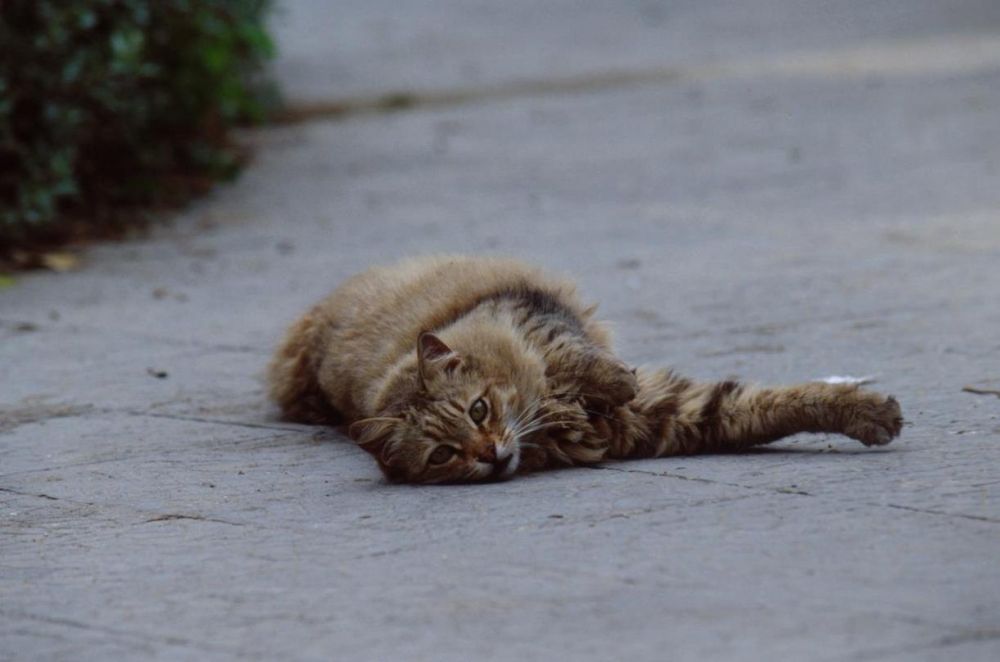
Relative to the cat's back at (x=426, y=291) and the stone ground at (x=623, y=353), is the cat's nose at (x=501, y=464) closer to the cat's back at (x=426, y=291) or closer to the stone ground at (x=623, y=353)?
the stone ground at (x=623, y=353)

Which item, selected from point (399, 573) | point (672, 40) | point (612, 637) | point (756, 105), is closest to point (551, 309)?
point (399, 573)

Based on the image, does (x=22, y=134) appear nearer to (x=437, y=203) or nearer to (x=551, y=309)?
(x=437, y=203)

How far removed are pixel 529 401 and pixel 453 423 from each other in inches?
11.4

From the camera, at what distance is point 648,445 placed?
5910mm

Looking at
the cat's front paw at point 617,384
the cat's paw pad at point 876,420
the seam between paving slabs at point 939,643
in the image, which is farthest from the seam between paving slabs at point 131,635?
the cat's paw pad at point 876,420

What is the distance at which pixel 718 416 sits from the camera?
586 centimetres

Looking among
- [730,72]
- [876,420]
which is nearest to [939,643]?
[876,420]

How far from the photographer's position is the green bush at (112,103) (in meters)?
10.7

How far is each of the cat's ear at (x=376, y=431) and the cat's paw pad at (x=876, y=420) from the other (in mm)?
1483

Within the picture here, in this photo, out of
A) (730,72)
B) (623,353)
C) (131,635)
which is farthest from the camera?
(730,72)

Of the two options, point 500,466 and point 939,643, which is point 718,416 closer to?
point 500,466

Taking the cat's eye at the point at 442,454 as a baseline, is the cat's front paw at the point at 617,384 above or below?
above

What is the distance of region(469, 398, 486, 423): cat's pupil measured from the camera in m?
5.61

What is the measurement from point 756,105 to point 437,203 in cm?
452
